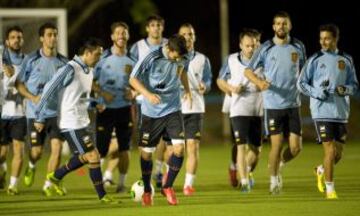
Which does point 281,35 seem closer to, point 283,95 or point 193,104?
point 283,95

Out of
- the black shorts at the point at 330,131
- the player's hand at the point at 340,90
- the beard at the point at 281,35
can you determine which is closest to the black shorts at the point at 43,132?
the beard at the point at 281,35

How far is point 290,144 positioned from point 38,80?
3679 mm

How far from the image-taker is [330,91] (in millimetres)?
14781

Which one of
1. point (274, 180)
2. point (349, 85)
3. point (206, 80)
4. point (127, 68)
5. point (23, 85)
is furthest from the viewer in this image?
point (206, 80)

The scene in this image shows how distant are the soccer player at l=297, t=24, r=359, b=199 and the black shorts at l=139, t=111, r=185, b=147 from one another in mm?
1723

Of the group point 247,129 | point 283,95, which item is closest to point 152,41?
point 247,129

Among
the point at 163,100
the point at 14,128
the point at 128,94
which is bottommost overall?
the point at 14,128

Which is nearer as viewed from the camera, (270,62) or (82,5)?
(270,62)

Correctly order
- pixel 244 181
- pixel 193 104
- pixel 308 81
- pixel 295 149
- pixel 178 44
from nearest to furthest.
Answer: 1. pixel 178 44
2. pixel 308 81
3. pixel 295 149
4. pixel 244 181
5. pixel 193 104

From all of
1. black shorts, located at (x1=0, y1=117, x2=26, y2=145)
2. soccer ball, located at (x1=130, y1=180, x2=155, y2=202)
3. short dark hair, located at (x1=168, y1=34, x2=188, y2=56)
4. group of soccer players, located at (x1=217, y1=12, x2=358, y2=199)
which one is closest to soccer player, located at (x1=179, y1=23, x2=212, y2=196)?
group of soccer players, located at (x1=217, y1=12, x2=358, y2=199)

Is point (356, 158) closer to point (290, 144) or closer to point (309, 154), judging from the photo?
point (309, 154)

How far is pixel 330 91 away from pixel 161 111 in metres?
2.20

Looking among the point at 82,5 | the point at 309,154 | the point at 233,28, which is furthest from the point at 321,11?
the point at 309,154

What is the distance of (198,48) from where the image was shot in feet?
149
